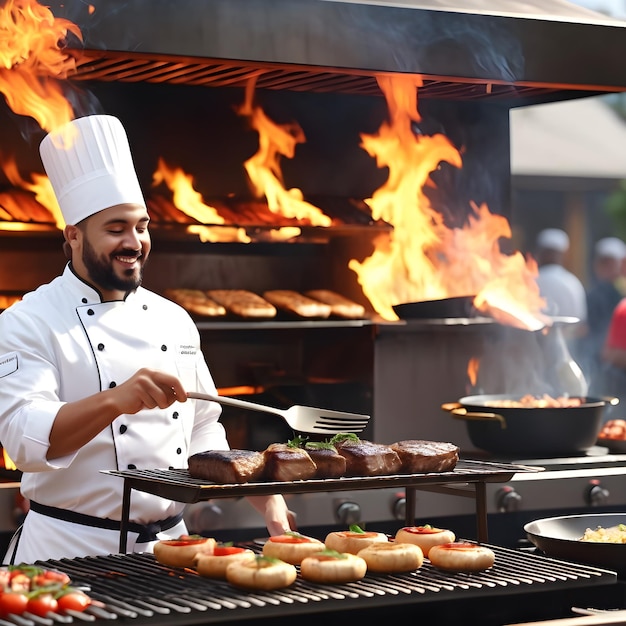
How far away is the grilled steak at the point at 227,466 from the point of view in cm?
253

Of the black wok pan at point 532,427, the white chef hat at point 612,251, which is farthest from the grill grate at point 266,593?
the white chef hat at point 612,251

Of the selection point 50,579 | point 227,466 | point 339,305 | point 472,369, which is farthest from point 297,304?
point 50,579

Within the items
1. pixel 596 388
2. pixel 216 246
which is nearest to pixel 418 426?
pixel 216 246

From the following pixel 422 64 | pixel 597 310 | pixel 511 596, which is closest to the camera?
pixel 511 596

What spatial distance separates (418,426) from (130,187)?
6.24 ft

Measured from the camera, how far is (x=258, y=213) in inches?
197

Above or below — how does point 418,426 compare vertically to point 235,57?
below

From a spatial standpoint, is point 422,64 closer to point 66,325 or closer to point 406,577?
point 66,325

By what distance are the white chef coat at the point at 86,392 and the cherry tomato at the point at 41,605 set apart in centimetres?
85

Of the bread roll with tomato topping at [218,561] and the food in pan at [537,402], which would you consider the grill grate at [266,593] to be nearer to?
the bread roll with tomato topping at [218,561]

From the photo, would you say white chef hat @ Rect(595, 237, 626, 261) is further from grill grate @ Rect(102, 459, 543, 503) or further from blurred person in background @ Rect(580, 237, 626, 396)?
grill grate @ Rect(102, 459, 543, 503)

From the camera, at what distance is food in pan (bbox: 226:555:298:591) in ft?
7.43

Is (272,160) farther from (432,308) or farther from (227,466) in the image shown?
(227,466)

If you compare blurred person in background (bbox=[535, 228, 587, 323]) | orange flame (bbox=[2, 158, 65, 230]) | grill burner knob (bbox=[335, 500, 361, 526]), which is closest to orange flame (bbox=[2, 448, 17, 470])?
orange flame (bbox=[2, 158, 65, 230])
